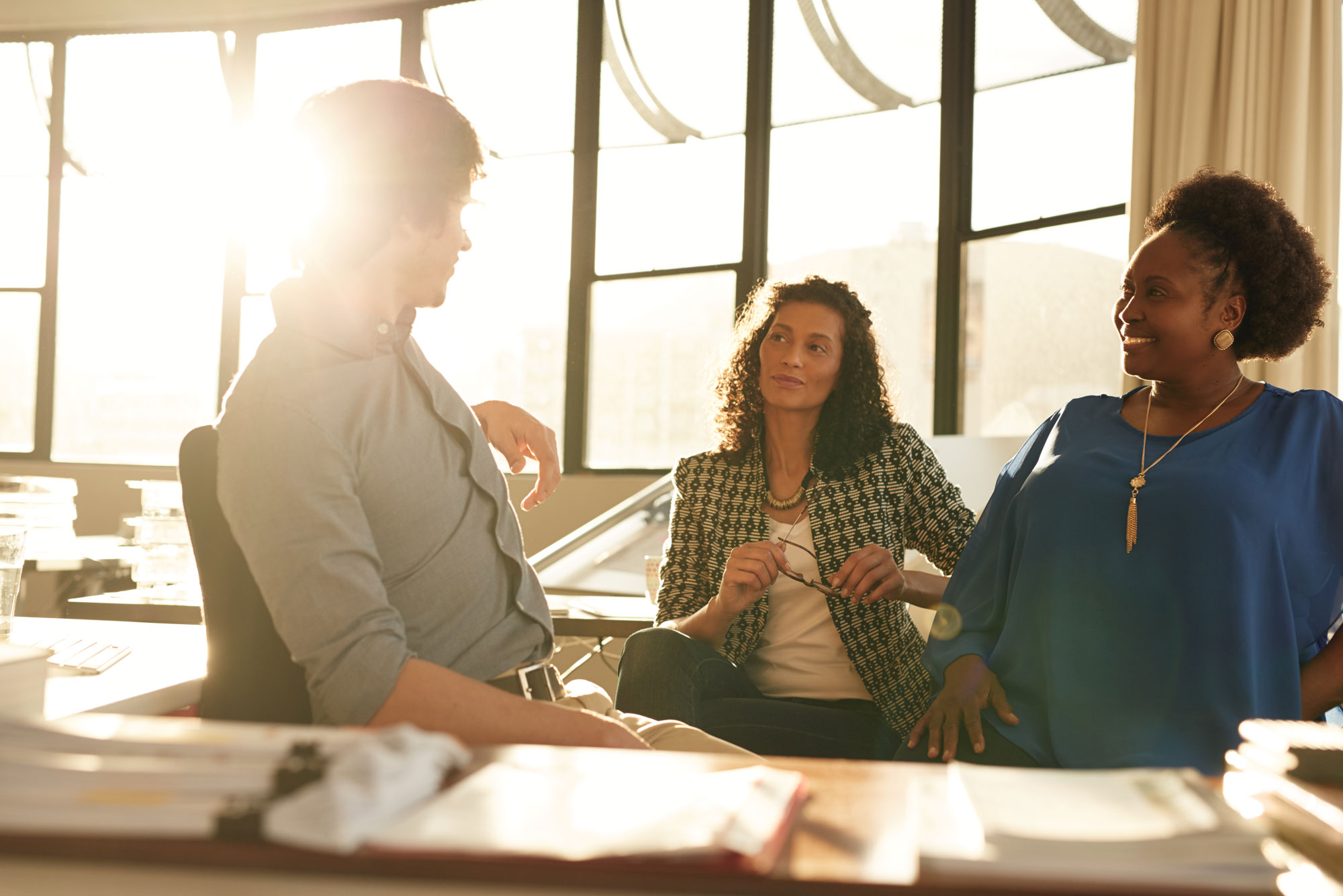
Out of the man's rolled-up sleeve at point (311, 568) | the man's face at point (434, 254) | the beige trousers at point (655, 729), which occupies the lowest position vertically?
the beige trousers at point (655, 729)

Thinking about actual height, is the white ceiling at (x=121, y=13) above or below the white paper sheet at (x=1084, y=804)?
above

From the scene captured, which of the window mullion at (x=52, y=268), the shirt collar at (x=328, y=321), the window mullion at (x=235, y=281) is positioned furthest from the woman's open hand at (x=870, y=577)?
the window mullion at (x=52, y=268)

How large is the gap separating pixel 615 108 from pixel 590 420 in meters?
1.58

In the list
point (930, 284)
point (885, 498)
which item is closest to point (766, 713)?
point (885, 498)

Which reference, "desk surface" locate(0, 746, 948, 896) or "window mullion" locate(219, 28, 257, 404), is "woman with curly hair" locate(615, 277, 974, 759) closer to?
"desk surface" locate(0, 746, 948, 896)

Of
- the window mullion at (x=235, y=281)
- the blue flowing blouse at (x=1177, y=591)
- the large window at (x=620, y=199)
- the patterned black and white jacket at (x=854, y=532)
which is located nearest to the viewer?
the blue flowing blouse at (x=1177, y=591)

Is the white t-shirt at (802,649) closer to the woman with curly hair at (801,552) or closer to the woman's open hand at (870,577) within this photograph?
the woman with curly hair at (801,552)

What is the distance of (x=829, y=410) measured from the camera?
7.24ft

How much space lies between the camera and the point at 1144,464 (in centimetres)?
162

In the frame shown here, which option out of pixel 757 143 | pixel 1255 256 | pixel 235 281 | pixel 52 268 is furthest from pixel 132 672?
pixel 52 268

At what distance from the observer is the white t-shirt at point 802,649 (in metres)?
1.97

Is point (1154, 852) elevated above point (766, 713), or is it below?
above

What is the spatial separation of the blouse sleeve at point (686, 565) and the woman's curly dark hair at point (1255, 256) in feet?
3.28

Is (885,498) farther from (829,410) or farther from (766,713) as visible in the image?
(766,713)
